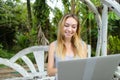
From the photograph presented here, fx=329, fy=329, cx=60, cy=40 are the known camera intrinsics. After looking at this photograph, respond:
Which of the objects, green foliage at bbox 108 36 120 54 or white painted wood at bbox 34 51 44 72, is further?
green foliage at bbox 108 36 120 54

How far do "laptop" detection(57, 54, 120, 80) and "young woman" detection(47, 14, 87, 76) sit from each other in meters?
0.49

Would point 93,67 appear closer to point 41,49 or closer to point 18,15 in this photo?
point 41,49

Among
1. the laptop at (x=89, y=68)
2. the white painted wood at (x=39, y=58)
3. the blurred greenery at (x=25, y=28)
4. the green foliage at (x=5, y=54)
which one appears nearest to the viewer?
the laptop at (x=89, y=68)

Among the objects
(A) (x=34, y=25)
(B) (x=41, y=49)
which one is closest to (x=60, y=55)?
(B) (x=41, y=49)

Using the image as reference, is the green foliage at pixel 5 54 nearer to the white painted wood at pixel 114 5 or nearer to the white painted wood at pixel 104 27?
the white painted wood at pixel 104 27

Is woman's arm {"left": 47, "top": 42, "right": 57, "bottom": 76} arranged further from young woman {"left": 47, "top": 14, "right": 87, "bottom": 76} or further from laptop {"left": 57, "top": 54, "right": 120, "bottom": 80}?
laptop {"left": 57, "top": 54, "right": 120, "bottom": 80}

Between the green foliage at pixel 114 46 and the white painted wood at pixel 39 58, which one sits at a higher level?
the white painted wood at pixel 39 58

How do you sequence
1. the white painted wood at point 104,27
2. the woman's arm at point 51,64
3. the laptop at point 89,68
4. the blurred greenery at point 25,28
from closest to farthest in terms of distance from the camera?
the laptop at point 89,68 < the woman's arm at point 51,64 < the white painted wood at point 104,27 < the blurred greenery at point 25,28


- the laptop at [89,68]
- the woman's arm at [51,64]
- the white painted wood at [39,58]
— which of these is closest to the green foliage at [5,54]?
the white painted wood at [39,58]

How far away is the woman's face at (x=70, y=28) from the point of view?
2150 mm

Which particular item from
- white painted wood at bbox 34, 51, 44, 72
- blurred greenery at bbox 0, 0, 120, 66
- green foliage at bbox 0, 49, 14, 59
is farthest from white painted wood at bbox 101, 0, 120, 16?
green foliage at bbox 0, 49, 14, 59

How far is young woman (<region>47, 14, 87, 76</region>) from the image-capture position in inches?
85.1

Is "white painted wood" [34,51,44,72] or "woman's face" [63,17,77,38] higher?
"woman's face" [63,17,77,38]

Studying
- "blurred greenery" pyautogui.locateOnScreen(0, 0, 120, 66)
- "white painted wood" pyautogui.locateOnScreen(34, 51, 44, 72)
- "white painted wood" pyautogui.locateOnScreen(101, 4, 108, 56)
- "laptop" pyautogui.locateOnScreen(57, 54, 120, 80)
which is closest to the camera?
"laptop" pyautogui.locateOnScreen(57, 54, 120, 80)
